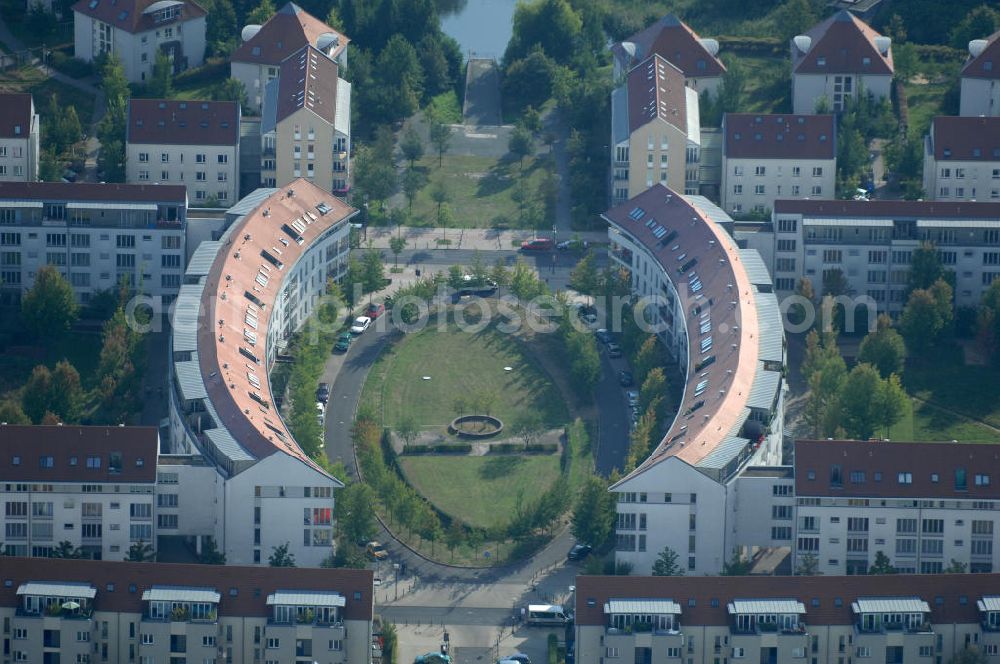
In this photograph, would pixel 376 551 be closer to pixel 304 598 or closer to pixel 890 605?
pixel 304 598

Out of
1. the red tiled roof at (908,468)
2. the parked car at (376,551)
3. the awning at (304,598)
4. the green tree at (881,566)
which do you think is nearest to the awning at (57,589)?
the awning at (304,598)

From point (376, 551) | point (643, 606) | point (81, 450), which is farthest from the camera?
point (376, 551)

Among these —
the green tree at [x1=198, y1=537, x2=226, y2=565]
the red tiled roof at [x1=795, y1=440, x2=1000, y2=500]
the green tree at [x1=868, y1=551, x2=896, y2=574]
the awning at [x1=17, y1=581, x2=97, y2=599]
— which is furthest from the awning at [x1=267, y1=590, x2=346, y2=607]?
the green tree at [x1=868, y1=551, x2=896, y2=574]

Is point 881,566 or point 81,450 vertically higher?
point 81,450

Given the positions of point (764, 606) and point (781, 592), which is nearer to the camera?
point (764, 606)

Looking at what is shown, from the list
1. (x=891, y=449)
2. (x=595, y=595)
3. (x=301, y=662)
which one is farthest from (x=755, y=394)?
(x=301, y=662)

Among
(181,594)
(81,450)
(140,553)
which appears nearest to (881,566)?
(181,594)
